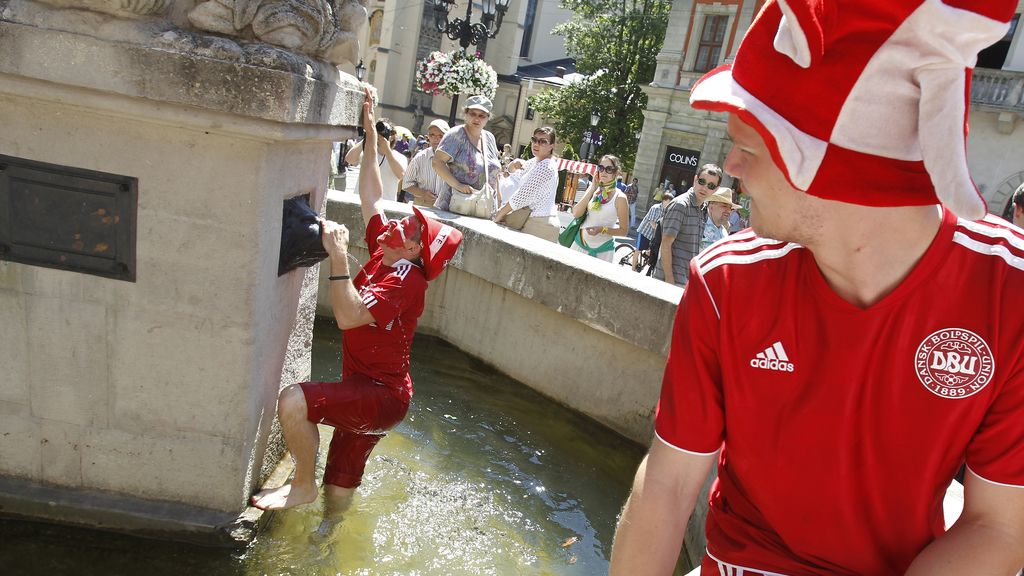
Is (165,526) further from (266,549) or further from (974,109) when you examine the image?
(974,109)

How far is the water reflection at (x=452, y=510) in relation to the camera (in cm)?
263

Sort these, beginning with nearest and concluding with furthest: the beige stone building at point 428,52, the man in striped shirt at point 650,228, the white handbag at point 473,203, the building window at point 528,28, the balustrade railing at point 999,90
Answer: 1. the white handbag at point 473,203
2. the man in striped shirt at point 650,228
3. the balustrade railing at point 999,90
4. the beige stone building at point 428,52
5. the building window at point 528,28

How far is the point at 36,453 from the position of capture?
2643 mm

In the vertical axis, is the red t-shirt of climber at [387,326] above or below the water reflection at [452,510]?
above

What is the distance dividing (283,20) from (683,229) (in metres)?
Answer: 4.14

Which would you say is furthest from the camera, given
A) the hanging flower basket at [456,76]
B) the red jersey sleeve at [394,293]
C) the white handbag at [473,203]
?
the hanging flower basket at [456,76]

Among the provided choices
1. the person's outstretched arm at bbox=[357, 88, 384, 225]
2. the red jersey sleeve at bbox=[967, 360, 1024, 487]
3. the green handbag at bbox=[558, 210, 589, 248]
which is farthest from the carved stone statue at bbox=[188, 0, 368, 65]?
the green handbag at bbox=[558, 210, 589, 248]

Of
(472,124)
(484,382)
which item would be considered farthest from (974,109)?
(484,382)

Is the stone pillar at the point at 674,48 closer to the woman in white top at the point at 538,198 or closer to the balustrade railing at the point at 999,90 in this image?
the balustrade railing at the point at 999,90

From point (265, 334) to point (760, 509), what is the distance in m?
1.88

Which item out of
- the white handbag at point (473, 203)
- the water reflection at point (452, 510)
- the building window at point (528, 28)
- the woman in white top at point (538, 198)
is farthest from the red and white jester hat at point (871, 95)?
the building window at point (528, 28)

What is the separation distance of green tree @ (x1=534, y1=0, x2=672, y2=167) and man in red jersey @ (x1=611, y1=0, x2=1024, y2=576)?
107 ft

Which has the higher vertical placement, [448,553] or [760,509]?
[760,509]

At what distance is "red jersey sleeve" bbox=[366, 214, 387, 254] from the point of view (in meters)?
3.38
